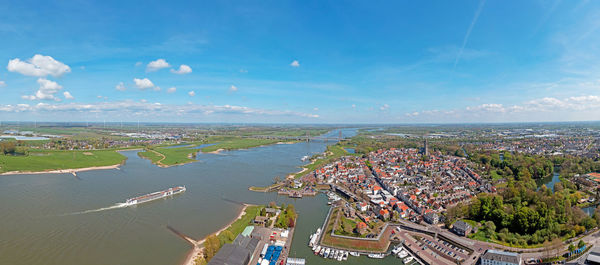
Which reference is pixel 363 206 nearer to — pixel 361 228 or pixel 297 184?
pixel 361 228

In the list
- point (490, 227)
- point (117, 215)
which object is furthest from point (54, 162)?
point (490, 227)

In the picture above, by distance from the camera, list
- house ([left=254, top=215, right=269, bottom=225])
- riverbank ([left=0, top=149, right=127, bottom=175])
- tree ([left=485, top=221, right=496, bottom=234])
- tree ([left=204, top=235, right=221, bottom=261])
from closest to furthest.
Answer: tree ([left=204, top=235, right=221, bottom=261]) → tree ([left=485, top=221, right=496, bottom=234]) → house ([left=254, top=215, right=269, bottom=225]) → riverbank ([left=0, top=149, right=127, bottom=175])

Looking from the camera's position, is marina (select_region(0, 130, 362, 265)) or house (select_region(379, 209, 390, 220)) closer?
marina (select_region(0, 130, 362, 265))

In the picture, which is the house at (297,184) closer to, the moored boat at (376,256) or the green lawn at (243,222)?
the green lawn at (243,222)

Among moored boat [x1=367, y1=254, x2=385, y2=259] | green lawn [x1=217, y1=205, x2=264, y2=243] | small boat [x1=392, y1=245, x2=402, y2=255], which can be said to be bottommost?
moored boat [x1=367, y1=254, x2=385, y2=259]

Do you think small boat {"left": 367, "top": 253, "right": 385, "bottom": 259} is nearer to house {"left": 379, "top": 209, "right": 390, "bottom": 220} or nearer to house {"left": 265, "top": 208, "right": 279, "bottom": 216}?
house {"left": 379, "top": 209, "right": 390, "bottom": 220}

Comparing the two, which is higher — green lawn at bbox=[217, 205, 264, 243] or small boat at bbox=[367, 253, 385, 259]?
green lawn at bbox=[217, 205, 264, 243]

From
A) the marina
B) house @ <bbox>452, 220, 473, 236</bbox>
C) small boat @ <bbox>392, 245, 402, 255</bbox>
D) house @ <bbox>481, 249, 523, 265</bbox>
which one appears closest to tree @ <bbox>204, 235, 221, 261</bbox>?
the marina

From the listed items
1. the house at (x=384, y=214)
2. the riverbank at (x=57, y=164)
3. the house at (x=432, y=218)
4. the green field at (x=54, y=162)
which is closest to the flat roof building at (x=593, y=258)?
the house at (x=432, y=218)
